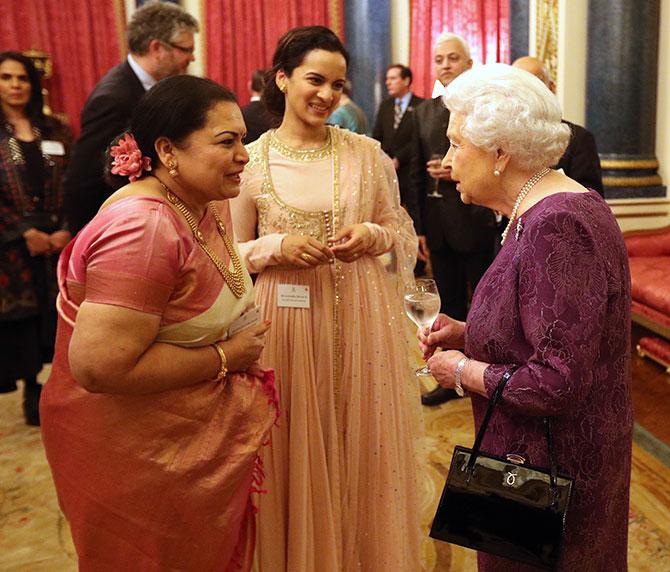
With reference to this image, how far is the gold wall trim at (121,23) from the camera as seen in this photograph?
7.11m

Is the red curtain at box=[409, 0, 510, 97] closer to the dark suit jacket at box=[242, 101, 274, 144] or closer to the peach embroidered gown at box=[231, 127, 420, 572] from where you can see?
the dark suit jacket at box=[242, 101, 274, 144]

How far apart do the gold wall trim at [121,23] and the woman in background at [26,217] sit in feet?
13.2

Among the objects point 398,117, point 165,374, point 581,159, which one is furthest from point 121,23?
point 165,374

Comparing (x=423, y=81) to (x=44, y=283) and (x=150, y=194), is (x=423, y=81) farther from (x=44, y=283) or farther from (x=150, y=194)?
(x=150, y=194)

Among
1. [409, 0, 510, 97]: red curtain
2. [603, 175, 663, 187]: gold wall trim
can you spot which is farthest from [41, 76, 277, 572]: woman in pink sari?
[409, 0, 510, 97]: red curtain

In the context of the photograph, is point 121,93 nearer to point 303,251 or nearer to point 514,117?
point 303,251

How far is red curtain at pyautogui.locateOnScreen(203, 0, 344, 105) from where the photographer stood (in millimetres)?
7465

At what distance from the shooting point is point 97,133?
2949 mm

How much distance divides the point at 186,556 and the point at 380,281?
3.25 feet

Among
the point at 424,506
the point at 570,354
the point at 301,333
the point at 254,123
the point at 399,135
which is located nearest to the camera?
the point at 570,354

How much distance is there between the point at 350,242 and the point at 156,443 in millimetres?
792

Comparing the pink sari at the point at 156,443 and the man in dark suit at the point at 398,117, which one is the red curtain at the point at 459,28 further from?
the pink sari at the point at 156,443

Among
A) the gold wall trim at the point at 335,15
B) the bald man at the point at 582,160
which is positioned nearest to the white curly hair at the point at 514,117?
the bald man at the point at 582,160

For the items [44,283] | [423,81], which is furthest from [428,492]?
[423,81]
